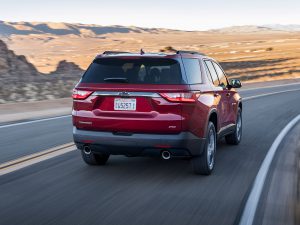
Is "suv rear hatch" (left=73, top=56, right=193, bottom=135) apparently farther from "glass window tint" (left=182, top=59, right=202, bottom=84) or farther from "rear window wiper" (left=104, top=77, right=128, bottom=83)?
"glass window tint" (left=182, top=59, right=202, bottom=84)

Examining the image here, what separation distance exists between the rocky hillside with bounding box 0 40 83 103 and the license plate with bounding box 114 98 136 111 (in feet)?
49.6

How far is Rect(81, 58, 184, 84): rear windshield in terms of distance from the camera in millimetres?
6828

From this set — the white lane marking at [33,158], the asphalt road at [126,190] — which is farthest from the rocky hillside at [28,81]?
the asphalt road at [126,190]

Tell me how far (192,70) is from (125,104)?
1.09 meters

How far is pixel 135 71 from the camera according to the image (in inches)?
275

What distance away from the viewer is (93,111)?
6.96 m

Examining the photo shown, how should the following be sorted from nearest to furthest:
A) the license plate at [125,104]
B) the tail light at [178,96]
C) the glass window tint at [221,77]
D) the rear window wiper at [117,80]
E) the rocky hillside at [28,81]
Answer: the tail light at [178,96], the license plate at [125,104], the rear window wiper at [117,80], the glass window tint at [221,77], the rocky hillside at [28,81]

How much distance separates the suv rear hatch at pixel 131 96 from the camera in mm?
6645

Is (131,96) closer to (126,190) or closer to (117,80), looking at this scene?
(117,80)

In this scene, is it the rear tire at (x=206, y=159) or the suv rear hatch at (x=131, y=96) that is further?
the rear tire at (x=206, y=159)

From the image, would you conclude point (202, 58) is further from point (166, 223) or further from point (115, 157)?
point (166, 223)

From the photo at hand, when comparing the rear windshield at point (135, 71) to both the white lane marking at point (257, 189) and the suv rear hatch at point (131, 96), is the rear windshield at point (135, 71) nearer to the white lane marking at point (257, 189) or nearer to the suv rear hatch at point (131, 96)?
the suv rear hatch at point (131, 96)

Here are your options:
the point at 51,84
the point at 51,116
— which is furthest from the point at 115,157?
the point at 51,84

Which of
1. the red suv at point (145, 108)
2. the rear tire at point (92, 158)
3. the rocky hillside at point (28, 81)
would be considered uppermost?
the red suv at point (145, 108)
